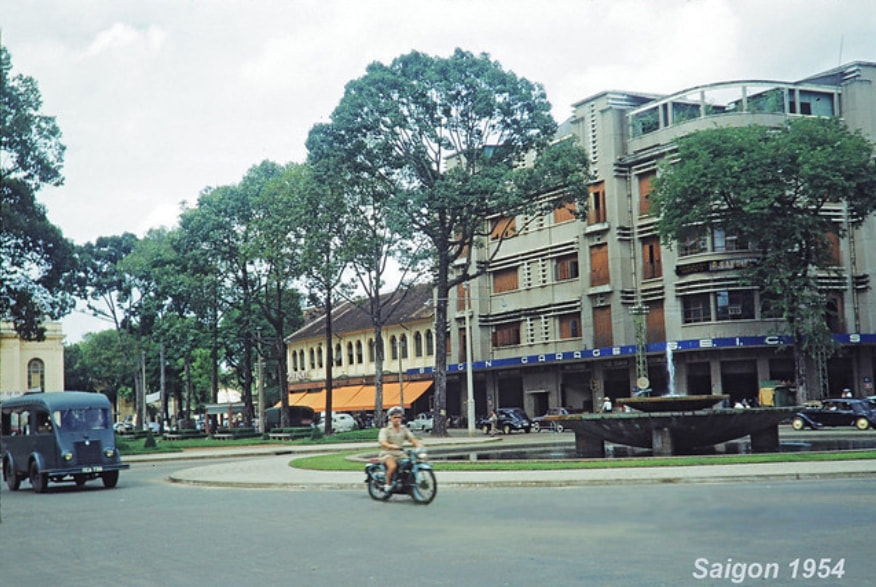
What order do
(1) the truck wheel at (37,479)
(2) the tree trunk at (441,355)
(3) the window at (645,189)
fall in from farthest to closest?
(3) the window at (645,189), (2) the tree trunk at (441,355), (1) the truck wheel at (37,479)

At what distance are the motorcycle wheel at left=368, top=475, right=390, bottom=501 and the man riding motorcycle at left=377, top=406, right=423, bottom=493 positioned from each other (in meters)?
0.26

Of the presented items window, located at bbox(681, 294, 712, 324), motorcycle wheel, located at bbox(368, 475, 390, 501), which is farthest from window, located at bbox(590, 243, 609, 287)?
motorcycle wheel, located at bbox(368, 475, 390, 501)

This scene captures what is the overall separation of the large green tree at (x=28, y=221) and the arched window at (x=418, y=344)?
1310 inches

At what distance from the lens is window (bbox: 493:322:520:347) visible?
221ft

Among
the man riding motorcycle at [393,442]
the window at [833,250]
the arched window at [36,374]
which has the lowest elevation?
the man riding motorcycle at [393,442]

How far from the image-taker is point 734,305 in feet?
177

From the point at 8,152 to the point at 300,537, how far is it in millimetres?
35983

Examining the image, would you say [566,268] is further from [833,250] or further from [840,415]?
[840,415]

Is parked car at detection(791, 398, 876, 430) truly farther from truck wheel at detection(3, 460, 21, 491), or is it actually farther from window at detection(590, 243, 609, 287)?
truck wheel at detection(3, 460, 21, 491)

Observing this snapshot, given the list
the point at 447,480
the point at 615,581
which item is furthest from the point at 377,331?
the point at 615,581

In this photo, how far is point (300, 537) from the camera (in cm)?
1352

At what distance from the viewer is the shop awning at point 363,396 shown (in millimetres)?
74438

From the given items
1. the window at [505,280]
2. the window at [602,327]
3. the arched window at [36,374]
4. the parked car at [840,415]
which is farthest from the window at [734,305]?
the arched window at [36,374]

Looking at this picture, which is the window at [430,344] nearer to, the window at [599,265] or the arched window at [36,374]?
the window at [599,265]
